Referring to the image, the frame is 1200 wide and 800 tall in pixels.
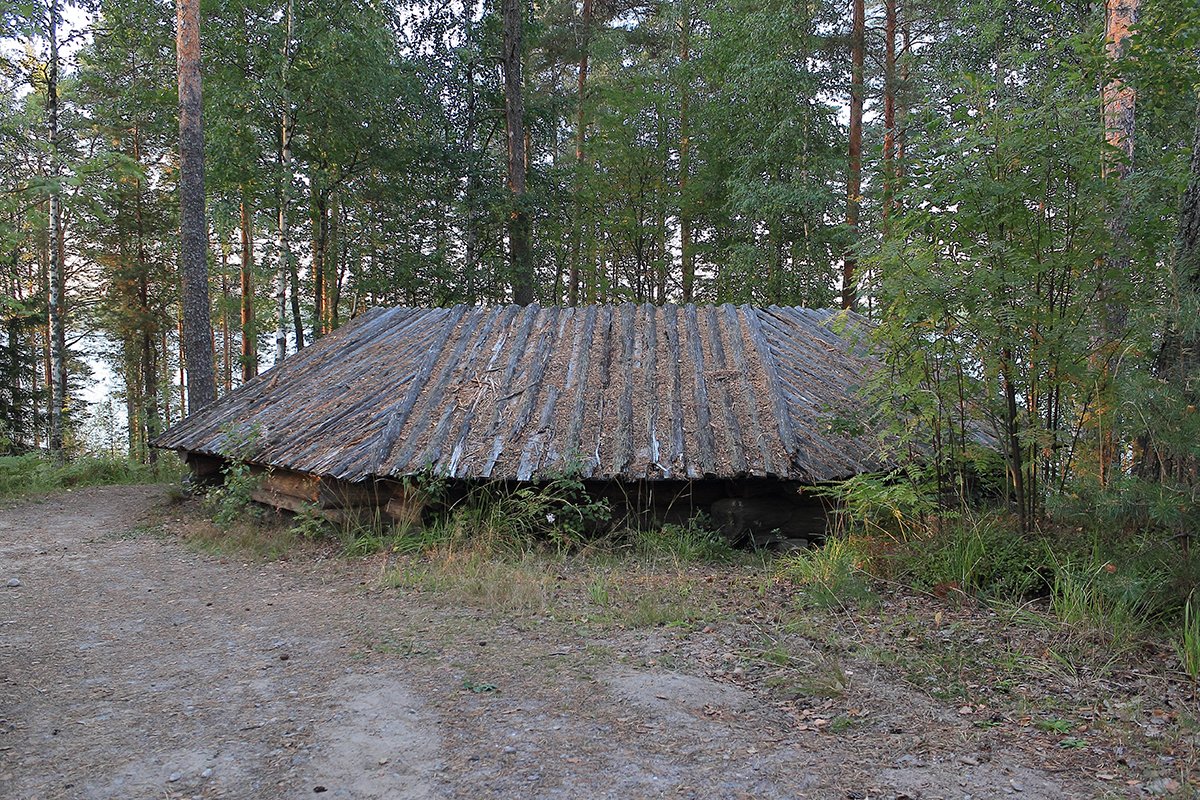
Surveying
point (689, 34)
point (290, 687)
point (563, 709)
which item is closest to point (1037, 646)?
point (563, 709)

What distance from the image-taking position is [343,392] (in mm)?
9062

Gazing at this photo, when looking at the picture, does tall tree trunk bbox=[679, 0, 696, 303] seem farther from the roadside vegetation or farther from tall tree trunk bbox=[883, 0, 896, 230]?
the roadside vegetation

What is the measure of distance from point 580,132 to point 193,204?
37.9 feet

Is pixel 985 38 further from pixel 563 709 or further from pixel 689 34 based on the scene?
pixel 563 709

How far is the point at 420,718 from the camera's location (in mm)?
3375

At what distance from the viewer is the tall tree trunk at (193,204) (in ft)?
37.9

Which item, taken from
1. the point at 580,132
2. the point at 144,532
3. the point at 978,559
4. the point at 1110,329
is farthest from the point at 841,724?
the point at 580,132

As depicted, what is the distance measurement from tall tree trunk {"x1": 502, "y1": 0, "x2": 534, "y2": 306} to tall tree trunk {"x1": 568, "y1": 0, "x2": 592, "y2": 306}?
253cm

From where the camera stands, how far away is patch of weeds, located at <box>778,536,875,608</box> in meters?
4.85

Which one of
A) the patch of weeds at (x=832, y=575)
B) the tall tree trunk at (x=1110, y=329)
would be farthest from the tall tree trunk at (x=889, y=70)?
the patch of weeds at (x=832, y=575)

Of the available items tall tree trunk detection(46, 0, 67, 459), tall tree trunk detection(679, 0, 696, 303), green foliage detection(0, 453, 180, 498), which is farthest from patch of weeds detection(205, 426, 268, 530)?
tall tree trunk detection(679, 0, 696, 303)

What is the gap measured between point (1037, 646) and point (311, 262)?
18.1m

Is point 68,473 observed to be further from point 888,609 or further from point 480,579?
point 888,609

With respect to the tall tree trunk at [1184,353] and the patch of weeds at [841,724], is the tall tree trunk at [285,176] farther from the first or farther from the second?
the tall tree trunk at [1184,353]
